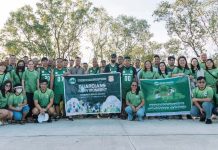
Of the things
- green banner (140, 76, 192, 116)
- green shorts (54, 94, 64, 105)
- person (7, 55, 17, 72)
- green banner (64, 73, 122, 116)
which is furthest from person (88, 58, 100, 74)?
person (7, 55, 17, 72)

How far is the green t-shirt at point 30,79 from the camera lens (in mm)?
10477

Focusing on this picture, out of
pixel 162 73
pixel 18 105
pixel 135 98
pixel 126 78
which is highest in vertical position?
pixel 162 73

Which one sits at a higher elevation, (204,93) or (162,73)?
(162,73)

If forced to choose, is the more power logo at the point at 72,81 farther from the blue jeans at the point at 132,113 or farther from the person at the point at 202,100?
the person at the point at 202,100

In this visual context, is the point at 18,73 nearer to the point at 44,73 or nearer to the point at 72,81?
the point at 44,73

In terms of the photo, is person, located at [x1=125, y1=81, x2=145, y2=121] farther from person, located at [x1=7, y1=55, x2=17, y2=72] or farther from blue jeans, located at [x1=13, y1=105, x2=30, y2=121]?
person, located at [x1=7, y1=55, x2=17, y2=72]

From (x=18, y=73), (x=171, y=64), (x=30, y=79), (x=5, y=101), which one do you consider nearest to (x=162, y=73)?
(x=171, y=64)

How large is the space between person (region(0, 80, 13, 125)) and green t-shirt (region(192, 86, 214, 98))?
4.85 metres

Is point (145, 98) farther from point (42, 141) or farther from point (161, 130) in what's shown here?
point (42, 141)

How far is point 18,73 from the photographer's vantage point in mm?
10492

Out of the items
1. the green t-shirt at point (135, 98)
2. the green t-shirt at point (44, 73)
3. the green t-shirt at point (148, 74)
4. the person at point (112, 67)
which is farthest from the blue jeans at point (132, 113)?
the green t-shirt at point (44, 73)

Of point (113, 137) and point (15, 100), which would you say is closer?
point (113, 137)

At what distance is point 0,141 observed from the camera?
6.87 metres

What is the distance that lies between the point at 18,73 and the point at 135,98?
3291 mm
